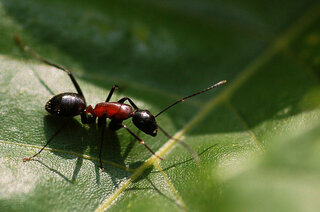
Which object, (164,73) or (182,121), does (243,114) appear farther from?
(164,73)

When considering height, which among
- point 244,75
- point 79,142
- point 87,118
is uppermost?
point 244,75

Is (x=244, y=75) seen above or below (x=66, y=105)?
above

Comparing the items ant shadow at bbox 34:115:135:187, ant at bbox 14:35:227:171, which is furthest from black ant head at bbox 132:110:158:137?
ant shadow at bbox 34:115:135:187

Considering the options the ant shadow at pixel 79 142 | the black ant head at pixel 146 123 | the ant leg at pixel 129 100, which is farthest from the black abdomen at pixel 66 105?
the black ant head at pixel 146 123

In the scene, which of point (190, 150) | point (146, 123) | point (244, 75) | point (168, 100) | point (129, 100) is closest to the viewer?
point (190, 150)

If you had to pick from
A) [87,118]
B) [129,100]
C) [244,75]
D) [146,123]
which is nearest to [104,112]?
[87,118]

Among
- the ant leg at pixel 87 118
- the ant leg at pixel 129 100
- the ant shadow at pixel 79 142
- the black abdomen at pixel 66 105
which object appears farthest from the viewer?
the ant leg at pixel 129 100

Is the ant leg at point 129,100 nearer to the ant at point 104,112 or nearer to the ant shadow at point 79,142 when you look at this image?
the ant at point 104,112

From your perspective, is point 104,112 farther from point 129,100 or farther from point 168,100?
point 168,100
